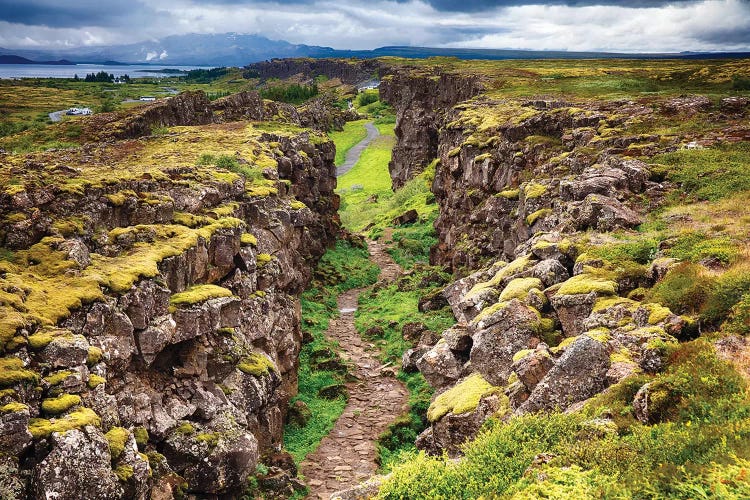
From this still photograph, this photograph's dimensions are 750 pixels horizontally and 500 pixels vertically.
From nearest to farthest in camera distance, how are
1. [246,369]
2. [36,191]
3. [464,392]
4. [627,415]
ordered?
[627,415] → [464,392] → [36,191] → [246,369]

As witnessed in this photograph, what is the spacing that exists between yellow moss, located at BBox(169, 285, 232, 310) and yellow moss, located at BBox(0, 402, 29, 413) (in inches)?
362

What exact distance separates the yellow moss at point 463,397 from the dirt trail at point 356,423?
26.6 feet

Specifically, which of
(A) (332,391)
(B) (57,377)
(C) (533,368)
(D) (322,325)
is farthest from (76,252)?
(D) (322,325)

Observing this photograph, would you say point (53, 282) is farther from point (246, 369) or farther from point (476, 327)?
point (476, 327)

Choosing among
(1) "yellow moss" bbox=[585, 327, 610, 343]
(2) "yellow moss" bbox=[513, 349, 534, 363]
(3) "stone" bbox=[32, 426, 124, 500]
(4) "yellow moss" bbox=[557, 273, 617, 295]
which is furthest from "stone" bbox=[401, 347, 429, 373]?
(3) "stone" bbox=[32, 426, 124, 500]

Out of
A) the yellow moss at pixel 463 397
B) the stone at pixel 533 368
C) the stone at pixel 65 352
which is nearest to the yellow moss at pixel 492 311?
the yellow moss at pixel 463 397

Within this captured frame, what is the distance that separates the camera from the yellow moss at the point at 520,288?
26469 millimetres

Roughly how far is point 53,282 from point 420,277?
4628 centimetres

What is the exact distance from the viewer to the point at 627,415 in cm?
1532

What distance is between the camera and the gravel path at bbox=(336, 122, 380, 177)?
141875 mm

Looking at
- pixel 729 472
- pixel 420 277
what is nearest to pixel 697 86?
pixel 420 277

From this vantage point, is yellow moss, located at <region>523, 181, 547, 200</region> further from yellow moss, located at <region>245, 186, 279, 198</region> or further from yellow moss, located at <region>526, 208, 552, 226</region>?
yellow moss, located at <region>245, 186, 279, 198</region>

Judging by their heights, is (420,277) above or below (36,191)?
below

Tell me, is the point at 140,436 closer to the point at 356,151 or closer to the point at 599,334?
the point at 599,334
